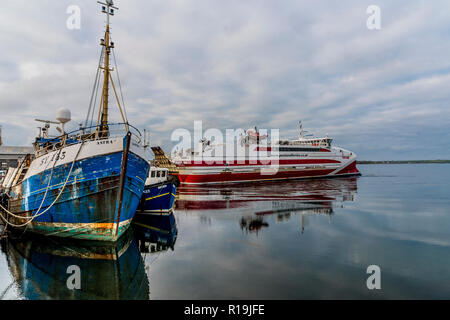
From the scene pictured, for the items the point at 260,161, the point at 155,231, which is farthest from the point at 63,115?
the point at 260,161

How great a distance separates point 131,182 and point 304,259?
26.9 feet

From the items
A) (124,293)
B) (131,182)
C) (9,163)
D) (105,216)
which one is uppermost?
(9,163)

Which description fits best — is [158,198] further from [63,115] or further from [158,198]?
[63,115]

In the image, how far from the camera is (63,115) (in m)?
13.2

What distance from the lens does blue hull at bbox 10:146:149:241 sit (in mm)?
10312

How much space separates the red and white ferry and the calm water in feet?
86.3

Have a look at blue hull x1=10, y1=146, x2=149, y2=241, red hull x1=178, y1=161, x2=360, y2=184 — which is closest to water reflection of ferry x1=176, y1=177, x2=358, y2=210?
red hull x1=178, y1=161, x2=360, y2=184

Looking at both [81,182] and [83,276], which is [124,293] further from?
[81,182]

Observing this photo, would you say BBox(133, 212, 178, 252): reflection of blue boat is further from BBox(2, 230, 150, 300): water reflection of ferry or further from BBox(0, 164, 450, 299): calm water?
BBox(2, 230, 150, 300): water reflection of ferry

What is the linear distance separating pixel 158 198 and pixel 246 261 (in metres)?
10.6

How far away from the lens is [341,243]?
10.4 metres

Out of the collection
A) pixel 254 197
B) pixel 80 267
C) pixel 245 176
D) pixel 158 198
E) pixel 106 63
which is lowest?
pixel 80 267

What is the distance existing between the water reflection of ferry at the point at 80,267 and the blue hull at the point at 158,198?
5.74m
